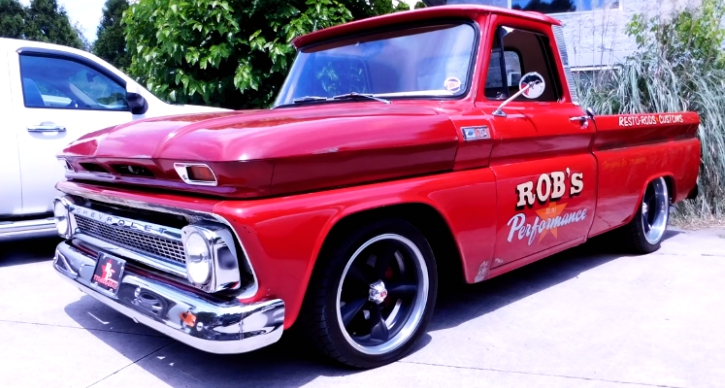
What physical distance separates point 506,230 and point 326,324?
1.21m

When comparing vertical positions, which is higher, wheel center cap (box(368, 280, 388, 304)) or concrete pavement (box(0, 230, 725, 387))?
wheel center cap (box(368, 280, 388, 304))

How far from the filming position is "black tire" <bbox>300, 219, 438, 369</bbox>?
8.70 feet

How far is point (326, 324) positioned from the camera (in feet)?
8.69

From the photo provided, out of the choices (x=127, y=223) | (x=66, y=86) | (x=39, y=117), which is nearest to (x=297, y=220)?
(x=127, y=223)

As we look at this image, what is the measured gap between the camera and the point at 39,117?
192 inches

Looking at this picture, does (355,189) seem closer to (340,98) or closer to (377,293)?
(377,293)

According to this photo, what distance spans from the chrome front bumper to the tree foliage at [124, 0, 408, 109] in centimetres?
419

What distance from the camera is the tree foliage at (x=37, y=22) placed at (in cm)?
3456

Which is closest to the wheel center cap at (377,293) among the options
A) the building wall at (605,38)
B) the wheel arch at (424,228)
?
the wheel arch at (424,228)

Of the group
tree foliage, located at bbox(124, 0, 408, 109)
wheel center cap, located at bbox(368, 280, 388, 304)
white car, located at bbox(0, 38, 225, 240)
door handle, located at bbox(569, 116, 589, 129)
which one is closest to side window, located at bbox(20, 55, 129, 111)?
white car, located at bbox(0, 38, 225, 240)

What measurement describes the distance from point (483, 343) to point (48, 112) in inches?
149

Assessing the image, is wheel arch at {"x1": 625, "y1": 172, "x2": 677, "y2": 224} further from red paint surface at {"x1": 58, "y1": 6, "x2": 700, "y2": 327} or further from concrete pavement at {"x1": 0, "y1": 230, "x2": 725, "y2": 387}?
concrete pavement at {"x1": 0, "y1": 230, "x2": 725, "y2": 387}

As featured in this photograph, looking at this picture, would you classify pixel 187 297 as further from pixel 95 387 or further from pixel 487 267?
pixel 487 267

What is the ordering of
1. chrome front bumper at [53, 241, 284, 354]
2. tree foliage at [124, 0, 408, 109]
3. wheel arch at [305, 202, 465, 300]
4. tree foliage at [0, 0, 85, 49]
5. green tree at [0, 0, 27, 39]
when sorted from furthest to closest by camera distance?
tree foliage at [0, 0, 85, 49] → green tree at [0, 0, 27, 39] → tree foliage at [124, 0, 408, 109] → wheel arch at [305, 202, 465, 300] → chrome front bumper at [53, 241, 284, 354]
